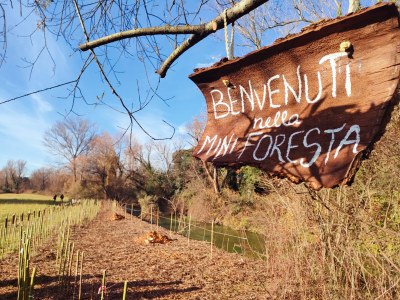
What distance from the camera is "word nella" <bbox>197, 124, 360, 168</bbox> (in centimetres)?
91

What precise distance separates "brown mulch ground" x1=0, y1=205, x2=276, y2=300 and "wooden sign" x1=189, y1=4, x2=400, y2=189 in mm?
4484

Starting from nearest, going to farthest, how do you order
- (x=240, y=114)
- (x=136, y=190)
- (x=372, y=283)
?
(x=240, y=114), (x=372, y=283), (x=136, y=190)

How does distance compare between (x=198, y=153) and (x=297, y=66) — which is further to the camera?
(x=198, y=153)

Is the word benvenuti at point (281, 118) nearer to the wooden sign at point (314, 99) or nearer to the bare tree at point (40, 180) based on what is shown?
the wooden sign at point (314, 99)

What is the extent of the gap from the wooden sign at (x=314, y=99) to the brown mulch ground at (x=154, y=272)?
4.48 meters

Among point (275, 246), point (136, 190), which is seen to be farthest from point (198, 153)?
point (136, 190)

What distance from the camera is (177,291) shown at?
6.11m

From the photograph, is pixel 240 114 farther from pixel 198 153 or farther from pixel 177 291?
pixel 177 291

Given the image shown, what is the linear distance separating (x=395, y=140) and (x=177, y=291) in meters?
4.55

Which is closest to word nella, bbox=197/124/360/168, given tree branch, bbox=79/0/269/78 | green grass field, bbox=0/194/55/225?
tree branch, bbox=79/0/269/78

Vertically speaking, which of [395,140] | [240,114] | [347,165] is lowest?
[347,165]

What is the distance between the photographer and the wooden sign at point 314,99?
2.92ft

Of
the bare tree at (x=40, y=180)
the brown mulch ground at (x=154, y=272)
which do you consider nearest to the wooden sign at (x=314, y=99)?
→ the brown mulch ground at (x=154, y=272)

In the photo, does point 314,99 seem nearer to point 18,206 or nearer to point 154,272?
point 154,272
